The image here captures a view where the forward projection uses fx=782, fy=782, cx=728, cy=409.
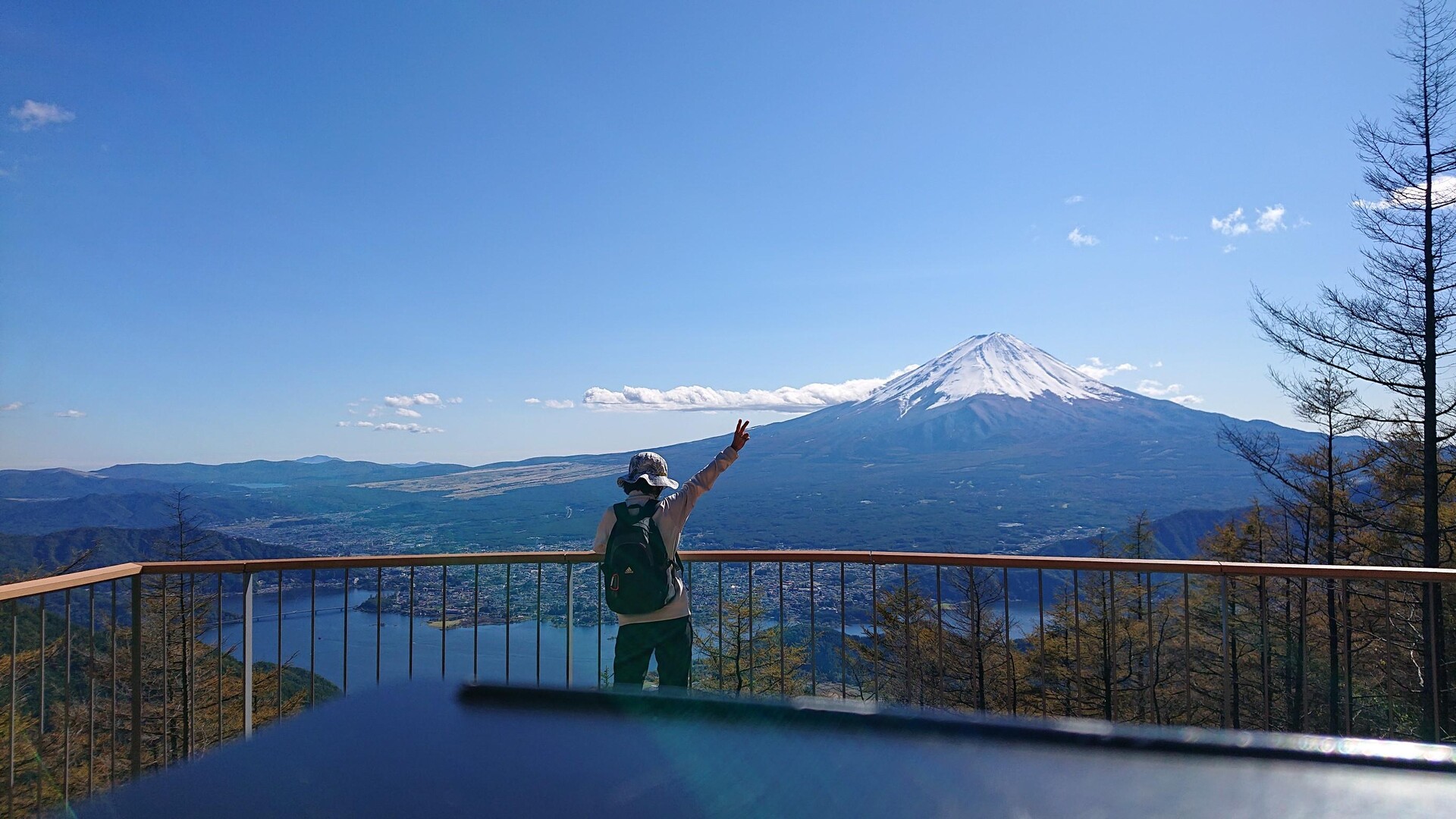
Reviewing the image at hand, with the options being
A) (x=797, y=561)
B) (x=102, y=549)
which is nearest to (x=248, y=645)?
(x=797, y=561)

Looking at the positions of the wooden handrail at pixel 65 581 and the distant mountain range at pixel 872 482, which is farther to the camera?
the distant mountain range at pixel 872 482

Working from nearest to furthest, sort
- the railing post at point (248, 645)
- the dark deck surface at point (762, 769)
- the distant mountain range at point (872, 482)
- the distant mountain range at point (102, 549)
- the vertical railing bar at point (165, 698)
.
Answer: the dark deck surface at point (762, 769) → the railing post at point (248, 645) → the vertical railing bar at point (165, 698) → the distant mountain range at point (102, 549) → the distant mountain range at point (872, 482)

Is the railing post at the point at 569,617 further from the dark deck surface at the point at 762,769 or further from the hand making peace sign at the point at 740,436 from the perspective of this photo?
the dark deck surface at the point at 762,769

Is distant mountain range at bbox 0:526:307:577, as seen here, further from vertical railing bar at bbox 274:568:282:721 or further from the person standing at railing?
the person standing at railing

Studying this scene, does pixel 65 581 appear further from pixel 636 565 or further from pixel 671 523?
pixel 671 523

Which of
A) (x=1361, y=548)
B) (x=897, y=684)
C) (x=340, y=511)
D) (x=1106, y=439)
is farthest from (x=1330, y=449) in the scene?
Answer: (x=1106, y=439)

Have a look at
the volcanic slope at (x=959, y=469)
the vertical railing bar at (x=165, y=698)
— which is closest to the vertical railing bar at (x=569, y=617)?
the vertical railing bar at (x=165, y=698)

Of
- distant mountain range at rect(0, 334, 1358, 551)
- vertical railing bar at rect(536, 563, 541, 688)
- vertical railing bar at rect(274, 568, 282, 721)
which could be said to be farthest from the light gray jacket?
distant mountain range at rect(0, 334, 1358, 551)
